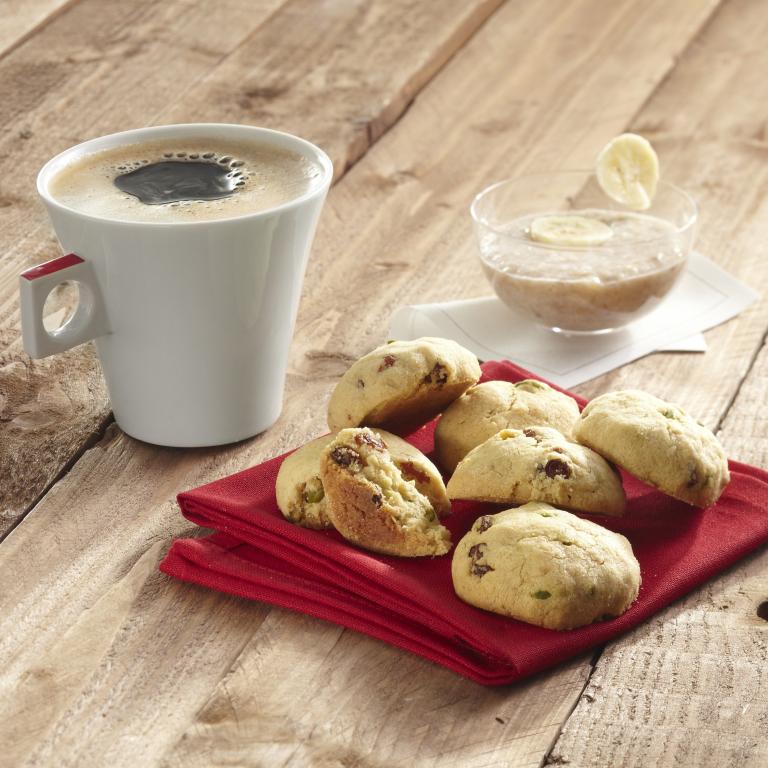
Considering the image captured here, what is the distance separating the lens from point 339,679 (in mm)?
788

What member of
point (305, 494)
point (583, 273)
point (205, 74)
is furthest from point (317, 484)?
point (205, 74)

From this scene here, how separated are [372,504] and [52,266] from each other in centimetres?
32

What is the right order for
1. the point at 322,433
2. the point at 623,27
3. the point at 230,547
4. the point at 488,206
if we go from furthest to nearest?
1. the point at 623,27
2. the point at 488,206
3. the point at 322,433
4. the point at 230,547

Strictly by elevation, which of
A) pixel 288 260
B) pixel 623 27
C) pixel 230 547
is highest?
pixel 288 260

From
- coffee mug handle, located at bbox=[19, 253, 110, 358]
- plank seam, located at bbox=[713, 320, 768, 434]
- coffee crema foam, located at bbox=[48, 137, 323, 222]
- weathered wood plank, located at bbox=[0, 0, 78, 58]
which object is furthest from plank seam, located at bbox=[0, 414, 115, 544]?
weathered wood plank, located at bbox=[0, 0, 78, 58]

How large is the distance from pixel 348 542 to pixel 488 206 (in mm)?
621

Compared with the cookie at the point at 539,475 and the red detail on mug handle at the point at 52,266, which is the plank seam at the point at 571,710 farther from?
the red detail on mug handle at the point at 52,266

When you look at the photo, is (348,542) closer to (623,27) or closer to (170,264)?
(170,264)

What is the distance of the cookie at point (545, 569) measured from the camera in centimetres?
78

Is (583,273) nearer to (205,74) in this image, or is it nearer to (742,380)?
(742,380)

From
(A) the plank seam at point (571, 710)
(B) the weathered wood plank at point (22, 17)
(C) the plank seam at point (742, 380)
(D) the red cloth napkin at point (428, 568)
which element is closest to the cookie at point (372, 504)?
(D) the red cloth napkin at point (428, 568)

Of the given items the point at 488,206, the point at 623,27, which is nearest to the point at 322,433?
the point at 488,206

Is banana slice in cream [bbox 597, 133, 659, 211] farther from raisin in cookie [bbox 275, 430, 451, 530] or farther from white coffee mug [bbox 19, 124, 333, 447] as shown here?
raisin in cookie [bbox 275, 430, 451, 530]

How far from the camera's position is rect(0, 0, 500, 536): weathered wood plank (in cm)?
153
